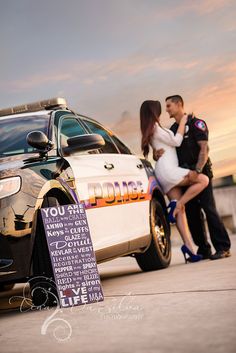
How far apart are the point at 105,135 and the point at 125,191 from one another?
0.76 m

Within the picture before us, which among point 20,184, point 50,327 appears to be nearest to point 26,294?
point 20,184

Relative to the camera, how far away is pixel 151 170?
880cm

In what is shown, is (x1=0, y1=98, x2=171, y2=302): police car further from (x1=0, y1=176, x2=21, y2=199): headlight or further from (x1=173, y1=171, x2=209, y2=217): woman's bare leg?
(x1=173, y1=171, x2=209, y2=217): woman's bare leg

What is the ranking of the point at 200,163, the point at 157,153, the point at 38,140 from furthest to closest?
the point at 157,153, the point at 200,163, the point at 38,140

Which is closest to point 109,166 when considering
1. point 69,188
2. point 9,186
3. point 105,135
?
point 105,135

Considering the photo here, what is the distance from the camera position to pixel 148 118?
8789mm

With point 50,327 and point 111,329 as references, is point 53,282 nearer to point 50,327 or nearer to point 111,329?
point 50,327

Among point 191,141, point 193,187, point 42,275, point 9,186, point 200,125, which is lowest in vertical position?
point 42,275

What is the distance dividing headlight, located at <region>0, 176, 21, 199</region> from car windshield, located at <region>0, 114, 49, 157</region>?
724mm

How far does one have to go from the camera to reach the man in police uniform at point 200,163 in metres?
8.67

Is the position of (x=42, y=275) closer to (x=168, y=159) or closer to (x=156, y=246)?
(x=156, y=246)

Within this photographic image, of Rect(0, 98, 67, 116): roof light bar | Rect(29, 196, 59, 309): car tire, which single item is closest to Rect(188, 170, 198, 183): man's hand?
Rect(0, 98, 67, 116): roof light bar

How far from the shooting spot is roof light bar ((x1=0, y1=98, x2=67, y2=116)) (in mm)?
7445

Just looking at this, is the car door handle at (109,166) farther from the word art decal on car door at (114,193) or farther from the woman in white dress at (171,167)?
the woman in white dress at (171,167)
